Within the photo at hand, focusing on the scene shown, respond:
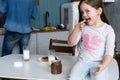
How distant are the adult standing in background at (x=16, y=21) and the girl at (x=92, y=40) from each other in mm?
1515

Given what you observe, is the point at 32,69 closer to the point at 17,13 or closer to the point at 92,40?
the point at 92,40

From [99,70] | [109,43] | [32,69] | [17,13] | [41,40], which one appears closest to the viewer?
[99,70]

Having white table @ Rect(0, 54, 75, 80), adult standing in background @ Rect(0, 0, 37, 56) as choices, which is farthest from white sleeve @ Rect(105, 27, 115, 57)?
adult standing in background @ Rect(0, 0, 37, 56)

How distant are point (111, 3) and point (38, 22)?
46.0 inches

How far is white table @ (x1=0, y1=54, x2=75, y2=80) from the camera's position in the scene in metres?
1.35

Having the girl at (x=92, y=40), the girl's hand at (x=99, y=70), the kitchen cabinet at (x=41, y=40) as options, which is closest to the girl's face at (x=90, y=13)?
the girl at (x=92, y=40)

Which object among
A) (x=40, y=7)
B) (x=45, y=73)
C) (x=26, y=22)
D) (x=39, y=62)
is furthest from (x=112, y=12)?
(x=45, y=73)

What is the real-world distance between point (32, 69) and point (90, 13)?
50 cm

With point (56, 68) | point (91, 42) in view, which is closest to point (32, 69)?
point (56, 68)

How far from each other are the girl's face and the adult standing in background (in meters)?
1.57

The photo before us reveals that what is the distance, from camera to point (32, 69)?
1.51m

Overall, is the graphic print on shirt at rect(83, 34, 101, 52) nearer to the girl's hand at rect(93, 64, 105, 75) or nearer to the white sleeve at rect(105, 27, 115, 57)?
the white sleeve at rect(105, 27, 115, 57)

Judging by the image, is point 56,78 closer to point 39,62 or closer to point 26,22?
→ point 39,62

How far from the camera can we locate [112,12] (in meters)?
3.71
